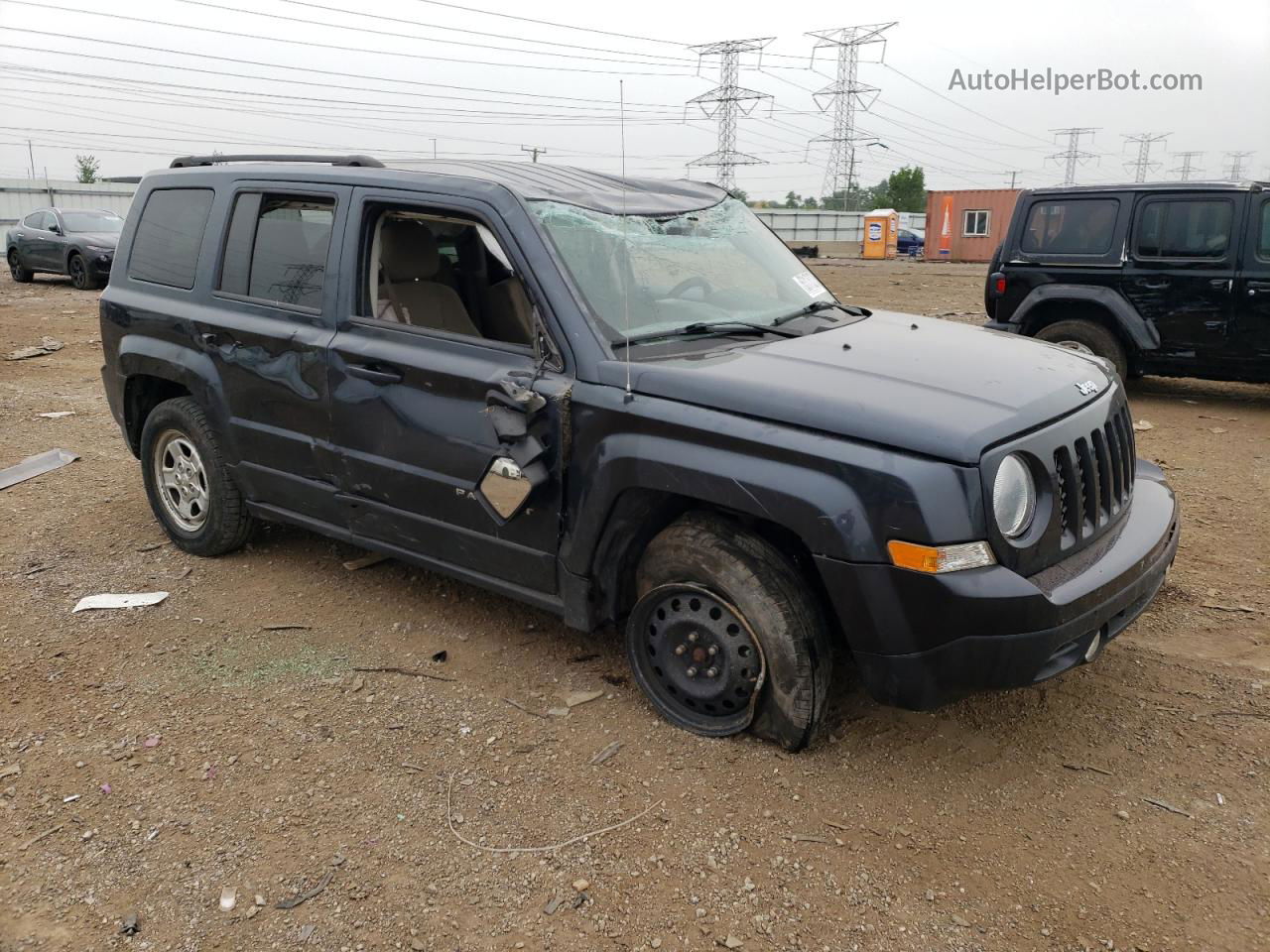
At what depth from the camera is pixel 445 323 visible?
4012 mm

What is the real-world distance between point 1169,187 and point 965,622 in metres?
7.26

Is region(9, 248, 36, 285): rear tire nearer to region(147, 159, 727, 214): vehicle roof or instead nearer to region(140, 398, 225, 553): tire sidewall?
region(140, 398, 225, 553): tire sidewall

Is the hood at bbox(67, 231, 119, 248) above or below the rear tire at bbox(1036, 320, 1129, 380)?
above

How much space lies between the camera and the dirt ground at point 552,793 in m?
2.59

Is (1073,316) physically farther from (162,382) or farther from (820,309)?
(162,382)

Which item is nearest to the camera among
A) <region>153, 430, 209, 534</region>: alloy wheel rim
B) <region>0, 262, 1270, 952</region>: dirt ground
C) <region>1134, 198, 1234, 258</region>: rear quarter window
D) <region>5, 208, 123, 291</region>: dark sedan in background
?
<region>0, 262, 1270, 952</region>: dirt ground

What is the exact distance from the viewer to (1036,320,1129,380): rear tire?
27.8 ft

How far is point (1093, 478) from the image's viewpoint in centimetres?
314

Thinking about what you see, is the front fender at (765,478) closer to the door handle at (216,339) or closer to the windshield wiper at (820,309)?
the windshield wiper at (820,309)

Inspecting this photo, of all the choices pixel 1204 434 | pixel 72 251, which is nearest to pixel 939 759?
pixel 1204 434

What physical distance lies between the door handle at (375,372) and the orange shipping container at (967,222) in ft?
108

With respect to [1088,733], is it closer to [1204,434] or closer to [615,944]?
[615,944]

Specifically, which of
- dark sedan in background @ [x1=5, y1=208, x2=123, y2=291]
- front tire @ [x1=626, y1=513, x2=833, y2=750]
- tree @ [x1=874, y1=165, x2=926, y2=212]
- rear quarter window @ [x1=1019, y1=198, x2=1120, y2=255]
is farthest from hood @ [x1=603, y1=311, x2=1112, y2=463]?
tree @ [x1=874, y1=165, x2=926, y2=212]

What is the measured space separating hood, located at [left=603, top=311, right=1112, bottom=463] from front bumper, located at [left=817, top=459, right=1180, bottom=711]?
37 centimetres
